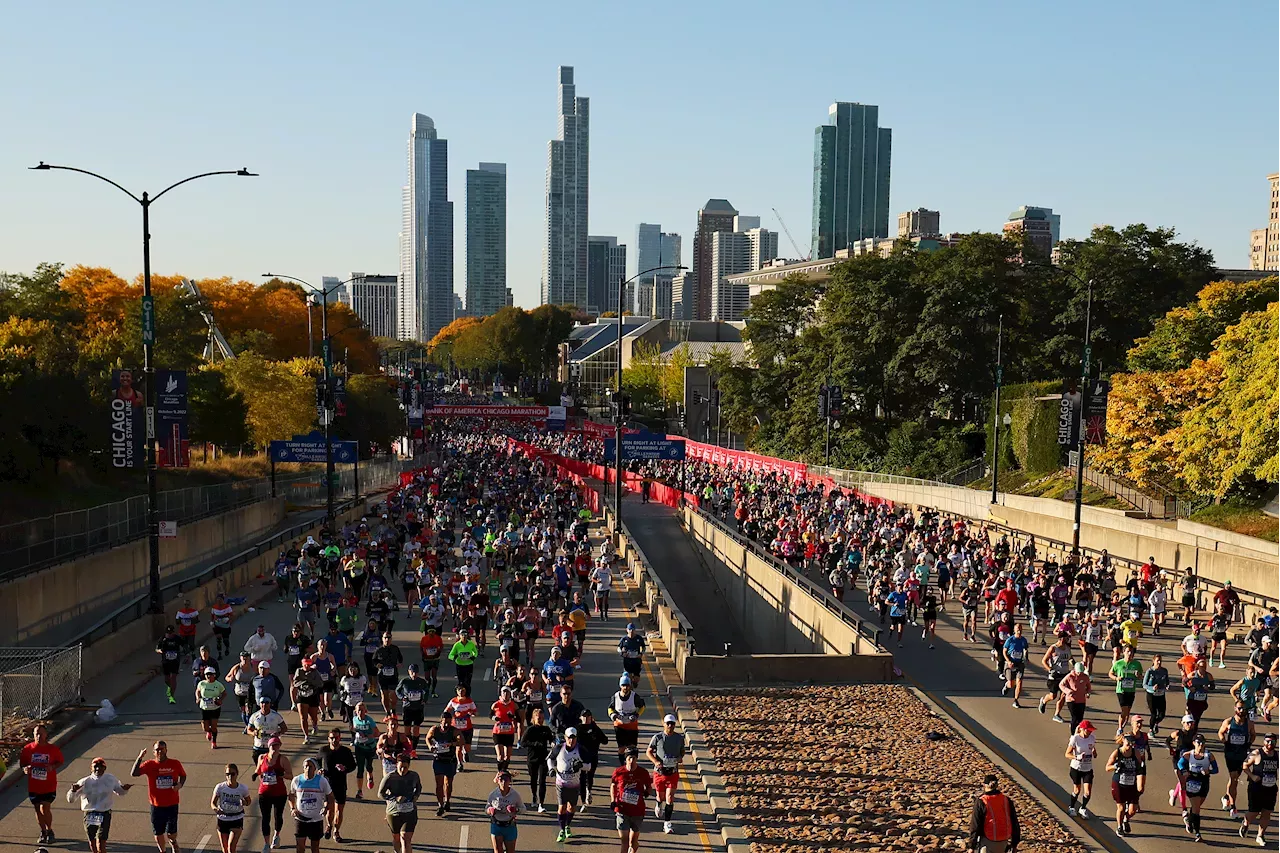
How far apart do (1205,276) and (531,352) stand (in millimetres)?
138159

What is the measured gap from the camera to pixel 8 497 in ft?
113

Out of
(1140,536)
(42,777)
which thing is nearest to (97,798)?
(42,777)

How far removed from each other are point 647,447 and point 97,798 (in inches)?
1630

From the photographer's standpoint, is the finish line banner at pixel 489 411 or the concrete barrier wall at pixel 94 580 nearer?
the concrete barrier wall at pixel 94 580

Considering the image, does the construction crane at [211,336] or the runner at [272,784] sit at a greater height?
the construction crane at [211,336]

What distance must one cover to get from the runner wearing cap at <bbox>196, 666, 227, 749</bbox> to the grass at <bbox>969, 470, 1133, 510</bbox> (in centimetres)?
3395

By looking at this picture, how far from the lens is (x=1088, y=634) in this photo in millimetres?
21422

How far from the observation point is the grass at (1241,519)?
35.2m

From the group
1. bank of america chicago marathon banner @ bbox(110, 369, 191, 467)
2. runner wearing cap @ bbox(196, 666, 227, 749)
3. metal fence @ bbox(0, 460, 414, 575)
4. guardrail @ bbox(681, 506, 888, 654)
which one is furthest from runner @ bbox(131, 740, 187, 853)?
bank of america chicago marathon banner @ bbox(110, 369, 191, 467)

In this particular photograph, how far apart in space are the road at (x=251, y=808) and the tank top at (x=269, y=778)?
0.85 m

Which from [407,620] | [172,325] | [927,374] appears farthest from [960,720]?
[172,325]

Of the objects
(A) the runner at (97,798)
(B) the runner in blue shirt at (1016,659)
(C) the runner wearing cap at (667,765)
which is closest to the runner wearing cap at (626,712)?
(C) the runner wearing cap at (667,765)

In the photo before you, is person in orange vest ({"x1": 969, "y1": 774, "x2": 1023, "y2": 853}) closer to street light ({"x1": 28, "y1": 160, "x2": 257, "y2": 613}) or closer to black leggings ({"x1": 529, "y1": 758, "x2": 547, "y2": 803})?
black leggings ({"x1": 529, "y1": 758, "x2": 547, "y2": 803})

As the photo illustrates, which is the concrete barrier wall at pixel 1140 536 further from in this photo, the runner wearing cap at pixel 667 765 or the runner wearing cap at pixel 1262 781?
the runner wearing cap at pixel 667 765
